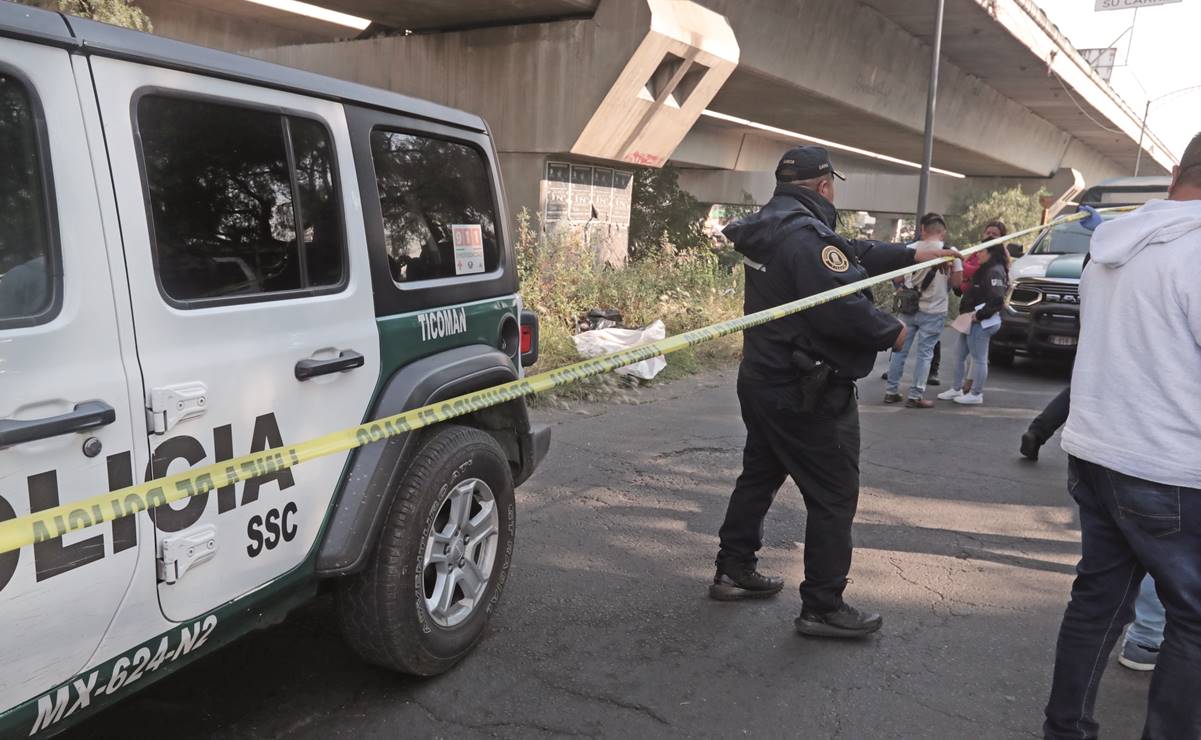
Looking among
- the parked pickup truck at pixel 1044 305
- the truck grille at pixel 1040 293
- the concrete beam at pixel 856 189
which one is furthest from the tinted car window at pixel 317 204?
the concrete beam at pixel 856 189

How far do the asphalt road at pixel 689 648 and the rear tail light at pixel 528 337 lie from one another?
3.48 feet

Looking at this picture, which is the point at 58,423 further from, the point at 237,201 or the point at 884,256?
the point at 884,256

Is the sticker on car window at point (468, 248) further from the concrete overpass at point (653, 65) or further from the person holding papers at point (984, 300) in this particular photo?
the concrete overpass at point (653, 65)

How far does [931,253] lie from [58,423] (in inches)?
140

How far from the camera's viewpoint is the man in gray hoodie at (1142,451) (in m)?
2.35

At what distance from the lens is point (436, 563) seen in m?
3.09

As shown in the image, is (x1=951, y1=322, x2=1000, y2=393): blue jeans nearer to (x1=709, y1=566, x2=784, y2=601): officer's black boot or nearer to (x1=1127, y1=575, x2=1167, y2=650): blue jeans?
(x1=1127, y1=575, x2=1167, y2=650): blue jeans

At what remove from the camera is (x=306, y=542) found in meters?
2.57

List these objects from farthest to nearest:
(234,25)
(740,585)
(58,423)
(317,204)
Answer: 1. (234,25)
2. (740,585)
3. (317,204)
4. (58,423)

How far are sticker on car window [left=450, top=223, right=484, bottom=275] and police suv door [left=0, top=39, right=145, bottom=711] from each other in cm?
147

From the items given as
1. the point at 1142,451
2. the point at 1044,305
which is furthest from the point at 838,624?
the point at 1044,305

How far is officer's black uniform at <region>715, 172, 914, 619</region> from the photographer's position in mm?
3285

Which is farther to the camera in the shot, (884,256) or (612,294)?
(612,294)


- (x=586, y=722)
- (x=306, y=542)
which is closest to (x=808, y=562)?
(x=586, y=722)
